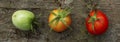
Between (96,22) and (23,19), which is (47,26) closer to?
(23,19)

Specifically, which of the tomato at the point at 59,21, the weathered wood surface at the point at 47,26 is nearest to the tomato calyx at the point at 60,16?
the tomato at the point at 59,21

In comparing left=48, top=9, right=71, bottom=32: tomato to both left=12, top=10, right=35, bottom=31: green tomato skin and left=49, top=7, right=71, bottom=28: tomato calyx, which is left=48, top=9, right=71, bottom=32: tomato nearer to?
left=49, top=7, right=71, bottom=28: tomato calyx

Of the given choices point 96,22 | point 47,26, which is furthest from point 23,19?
point 96,22

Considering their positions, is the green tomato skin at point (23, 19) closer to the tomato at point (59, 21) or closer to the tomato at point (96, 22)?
the tomato at point (59, 21)

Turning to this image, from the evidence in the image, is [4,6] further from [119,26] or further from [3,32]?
[119,26]

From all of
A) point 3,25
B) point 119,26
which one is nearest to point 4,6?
point 3,25
